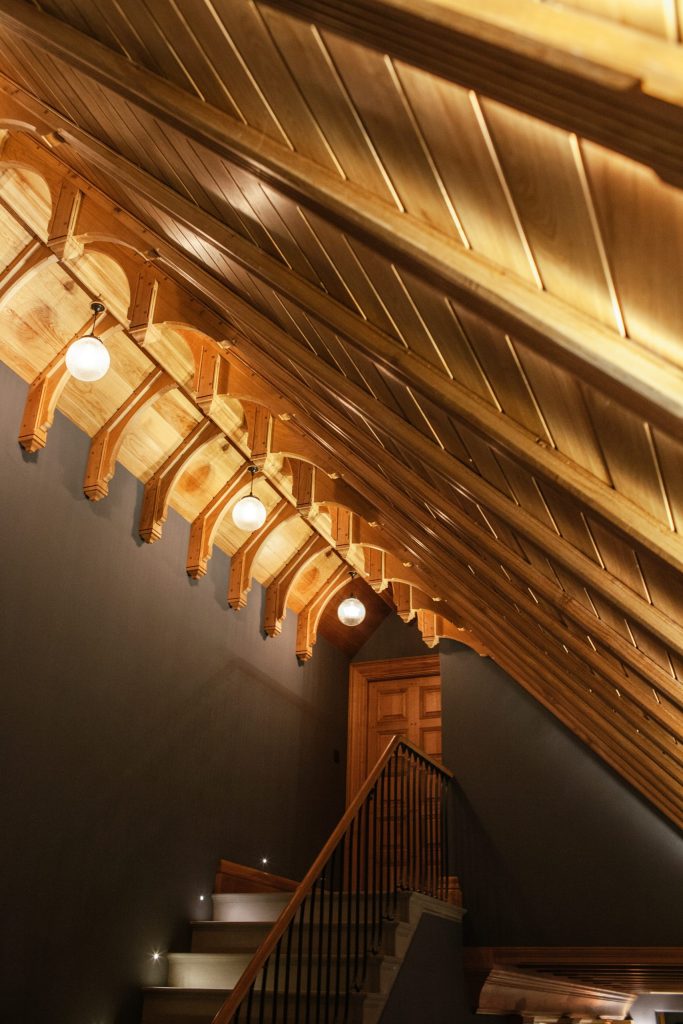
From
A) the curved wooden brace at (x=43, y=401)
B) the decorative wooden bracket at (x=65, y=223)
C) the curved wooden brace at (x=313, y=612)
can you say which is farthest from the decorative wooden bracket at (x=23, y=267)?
the curved wooden brace at (x=313, y=612)

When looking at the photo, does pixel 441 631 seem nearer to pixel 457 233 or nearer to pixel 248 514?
pixel 248 514

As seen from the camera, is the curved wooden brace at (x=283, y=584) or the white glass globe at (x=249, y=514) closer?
the white glass globe at (x=249, y=514)

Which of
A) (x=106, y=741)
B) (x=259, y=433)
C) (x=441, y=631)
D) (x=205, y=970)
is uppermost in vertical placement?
(x=259, y=433)

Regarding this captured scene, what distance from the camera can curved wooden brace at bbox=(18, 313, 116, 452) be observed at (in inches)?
196

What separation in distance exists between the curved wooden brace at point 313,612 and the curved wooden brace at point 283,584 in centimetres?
37

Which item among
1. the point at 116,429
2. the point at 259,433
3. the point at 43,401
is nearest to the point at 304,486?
A: the point at 259,433

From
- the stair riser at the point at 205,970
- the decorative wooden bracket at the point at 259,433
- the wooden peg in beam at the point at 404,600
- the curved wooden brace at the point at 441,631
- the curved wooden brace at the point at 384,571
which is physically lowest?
the stair riser at the point at 205,970

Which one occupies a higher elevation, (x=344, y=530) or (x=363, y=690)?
(x=344, y=530)

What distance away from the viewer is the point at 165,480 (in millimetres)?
6055

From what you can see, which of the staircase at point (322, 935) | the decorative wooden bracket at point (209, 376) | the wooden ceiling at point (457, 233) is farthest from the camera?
the decorative wooden bracket at point (209, 376)

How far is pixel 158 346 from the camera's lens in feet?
18.0

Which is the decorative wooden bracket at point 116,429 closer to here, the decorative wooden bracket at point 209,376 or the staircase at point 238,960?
the decorative wooden bracket at point 209,376

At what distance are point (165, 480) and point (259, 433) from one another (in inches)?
30.0

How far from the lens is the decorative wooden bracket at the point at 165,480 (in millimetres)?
5988
